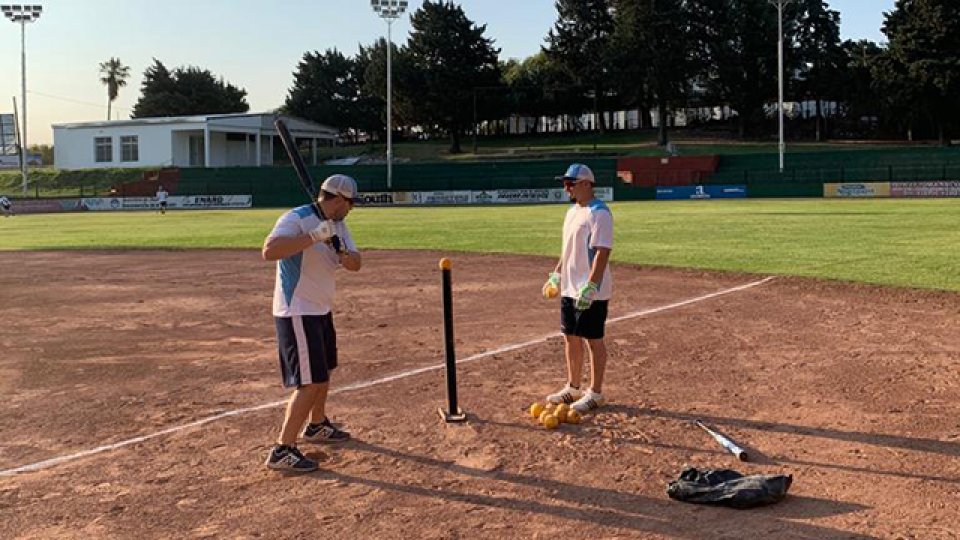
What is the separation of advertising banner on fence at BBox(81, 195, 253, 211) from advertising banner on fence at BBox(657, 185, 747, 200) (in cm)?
2819

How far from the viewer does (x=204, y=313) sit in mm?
12133

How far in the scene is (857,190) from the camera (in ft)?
152

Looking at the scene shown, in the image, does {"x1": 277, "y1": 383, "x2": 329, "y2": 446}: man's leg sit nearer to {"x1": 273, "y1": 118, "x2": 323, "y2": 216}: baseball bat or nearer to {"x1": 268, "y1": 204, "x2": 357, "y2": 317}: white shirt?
{"x1": 268, "y1": 204, "x2": 357, "y2": 317}: white shirt

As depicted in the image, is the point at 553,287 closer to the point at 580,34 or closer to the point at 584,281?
the point at 584,281

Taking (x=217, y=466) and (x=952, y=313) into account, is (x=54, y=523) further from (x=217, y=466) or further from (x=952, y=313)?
(x=952, y=313)

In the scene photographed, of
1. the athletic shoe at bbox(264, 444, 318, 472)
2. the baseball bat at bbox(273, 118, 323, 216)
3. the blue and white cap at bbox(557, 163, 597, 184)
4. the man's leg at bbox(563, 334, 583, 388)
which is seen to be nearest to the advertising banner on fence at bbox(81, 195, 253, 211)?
the baseball bat at bbox(273, 118, 323, 216)

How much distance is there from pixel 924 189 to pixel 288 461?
47.6 m

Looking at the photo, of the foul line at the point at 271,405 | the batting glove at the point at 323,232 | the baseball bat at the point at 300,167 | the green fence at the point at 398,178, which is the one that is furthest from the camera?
the green fence at the point at 398,178

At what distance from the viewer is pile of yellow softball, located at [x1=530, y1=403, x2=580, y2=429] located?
6172mm

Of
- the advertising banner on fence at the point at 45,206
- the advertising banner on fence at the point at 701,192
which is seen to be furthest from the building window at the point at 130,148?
the advertising banner on fence at the point at 701,192

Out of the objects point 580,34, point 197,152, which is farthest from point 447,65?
point 197,152

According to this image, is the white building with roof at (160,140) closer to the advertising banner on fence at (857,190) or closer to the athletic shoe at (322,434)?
the advertising banner on fence at (857,190)

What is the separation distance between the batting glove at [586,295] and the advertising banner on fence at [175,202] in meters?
53.1

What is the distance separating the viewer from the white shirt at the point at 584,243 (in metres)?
6.34
